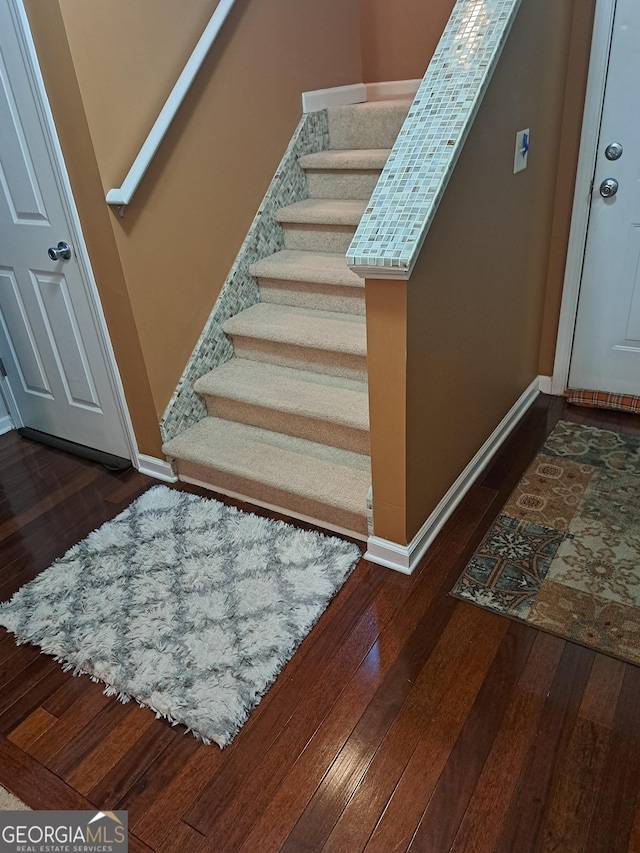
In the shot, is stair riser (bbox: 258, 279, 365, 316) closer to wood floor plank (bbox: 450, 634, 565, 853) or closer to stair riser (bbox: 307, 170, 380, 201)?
stair riser (bbox: 307, 170, 380, 201)

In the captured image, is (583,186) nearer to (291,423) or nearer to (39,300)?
(291,423)

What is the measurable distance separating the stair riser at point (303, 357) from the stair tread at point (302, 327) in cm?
5

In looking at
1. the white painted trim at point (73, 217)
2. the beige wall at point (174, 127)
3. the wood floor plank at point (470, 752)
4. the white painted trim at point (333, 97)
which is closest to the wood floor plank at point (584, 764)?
the wood floor plank at point (470, 752)

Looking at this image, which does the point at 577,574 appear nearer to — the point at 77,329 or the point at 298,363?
the point at 298,363

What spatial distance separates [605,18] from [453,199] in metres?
1.27

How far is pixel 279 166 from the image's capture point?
2.78 meters

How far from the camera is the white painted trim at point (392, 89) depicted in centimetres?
321

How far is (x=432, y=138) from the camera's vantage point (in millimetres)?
1592

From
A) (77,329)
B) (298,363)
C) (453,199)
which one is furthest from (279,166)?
(453,199)

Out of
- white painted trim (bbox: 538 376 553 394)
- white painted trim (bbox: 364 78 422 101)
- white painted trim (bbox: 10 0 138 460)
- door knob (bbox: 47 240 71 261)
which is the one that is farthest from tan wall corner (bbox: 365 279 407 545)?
white painted trim (bbox: 364 78 422 101)

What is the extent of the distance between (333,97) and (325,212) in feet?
2.68

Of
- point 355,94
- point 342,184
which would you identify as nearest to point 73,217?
point 342,184

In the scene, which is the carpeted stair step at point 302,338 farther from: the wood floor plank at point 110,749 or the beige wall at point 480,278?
the wood floor plank at point 110,749

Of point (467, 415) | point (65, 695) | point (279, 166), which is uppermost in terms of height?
point (279, 166)
